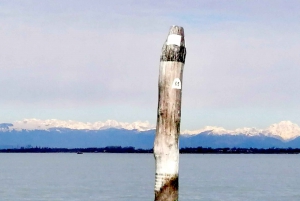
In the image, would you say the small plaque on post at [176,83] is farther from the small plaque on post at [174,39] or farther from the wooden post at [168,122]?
the small plaque on post at [174,39]

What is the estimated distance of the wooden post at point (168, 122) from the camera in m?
8.08

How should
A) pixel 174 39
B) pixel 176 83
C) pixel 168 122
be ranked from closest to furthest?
pixel 176 83
pixel 168 122
pixel 174 39

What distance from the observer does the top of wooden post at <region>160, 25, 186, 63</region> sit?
26.6 ft

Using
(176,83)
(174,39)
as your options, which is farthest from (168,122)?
(174,39)

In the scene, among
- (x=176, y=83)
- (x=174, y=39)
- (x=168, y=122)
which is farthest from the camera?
(x=174, y=39)

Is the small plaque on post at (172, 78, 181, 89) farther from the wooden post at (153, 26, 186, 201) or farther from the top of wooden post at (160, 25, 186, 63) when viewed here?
the top of wooden post at (160, 25, 186, 63)

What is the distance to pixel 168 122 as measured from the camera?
8141 millimetres
